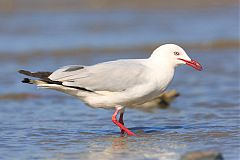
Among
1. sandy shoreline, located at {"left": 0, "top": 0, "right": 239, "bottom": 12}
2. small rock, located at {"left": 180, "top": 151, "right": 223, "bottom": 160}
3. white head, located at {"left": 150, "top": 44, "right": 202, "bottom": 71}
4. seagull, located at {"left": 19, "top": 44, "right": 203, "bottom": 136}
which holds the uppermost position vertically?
sandy shoreline, located at {"left": 0, "top": 0, "right": 239, "bottom": 12}

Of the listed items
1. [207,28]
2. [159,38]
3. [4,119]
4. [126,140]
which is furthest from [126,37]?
[126,140]

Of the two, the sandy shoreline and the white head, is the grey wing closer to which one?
the white head

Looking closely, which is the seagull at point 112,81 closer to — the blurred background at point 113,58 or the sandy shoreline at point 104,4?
the blurred background at point 113,58

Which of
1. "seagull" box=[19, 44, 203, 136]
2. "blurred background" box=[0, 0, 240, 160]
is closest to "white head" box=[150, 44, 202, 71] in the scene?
"seagull" box=[19, 44, 203, 136]

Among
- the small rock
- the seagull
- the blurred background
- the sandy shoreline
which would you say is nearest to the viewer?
the small rock

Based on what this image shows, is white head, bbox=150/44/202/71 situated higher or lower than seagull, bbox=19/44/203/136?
higher

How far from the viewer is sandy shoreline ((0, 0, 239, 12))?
18.8m

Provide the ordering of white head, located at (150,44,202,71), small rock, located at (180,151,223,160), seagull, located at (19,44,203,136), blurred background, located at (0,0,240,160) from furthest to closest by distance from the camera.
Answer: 1. white head, located at (150,44,202,71)
2. seagull, located at (19,44,203,136)
3. blurred background, located at (0,0,240,160)
4. small rock, located at (180,151,223,160)

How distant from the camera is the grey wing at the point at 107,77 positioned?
7.23m

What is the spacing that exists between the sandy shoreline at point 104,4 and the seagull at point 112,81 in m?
11.6

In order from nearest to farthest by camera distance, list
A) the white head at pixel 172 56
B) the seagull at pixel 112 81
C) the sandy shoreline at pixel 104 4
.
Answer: the seagull at pixel 112 81, the white head at pixel 172 56, the sandy shoreline at pixel 104 4

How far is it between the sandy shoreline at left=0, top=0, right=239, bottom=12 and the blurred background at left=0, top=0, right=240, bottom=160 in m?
0.03

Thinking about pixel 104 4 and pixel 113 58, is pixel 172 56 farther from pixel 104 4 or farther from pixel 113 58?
pixel 104 4

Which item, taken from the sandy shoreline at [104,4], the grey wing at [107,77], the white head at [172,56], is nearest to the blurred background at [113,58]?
the sandy shoreline at [104,4]
